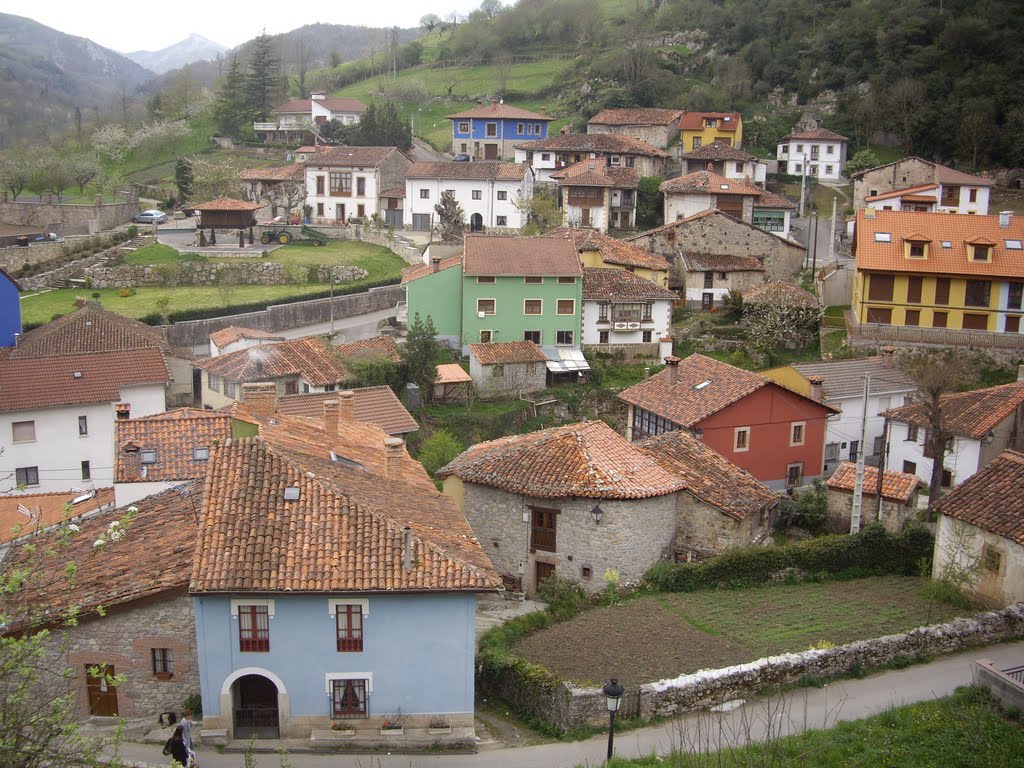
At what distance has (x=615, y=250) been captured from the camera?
5069 cm

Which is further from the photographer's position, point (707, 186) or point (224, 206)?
point (224, 206)

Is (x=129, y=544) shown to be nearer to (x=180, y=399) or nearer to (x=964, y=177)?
(x=180, y=399)

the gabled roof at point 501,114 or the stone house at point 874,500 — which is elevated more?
the gabled roof at point 501,114

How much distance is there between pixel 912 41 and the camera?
278 ft

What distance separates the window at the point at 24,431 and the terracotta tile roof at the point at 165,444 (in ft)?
30.3

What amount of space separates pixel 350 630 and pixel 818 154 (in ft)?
221

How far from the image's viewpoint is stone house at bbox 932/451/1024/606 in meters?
20.5

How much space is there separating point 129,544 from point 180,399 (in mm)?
24010

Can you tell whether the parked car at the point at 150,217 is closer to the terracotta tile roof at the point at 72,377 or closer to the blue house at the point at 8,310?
the blue house at the point at 8,310

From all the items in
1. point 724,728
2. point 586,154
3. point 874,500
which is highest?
point 586,154

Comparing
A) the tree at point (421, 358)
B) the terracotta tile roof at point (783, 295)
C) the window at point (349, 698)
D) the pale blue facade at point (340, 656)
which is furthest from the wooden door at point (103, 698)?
the terracotta tile roof at point (783, 295)

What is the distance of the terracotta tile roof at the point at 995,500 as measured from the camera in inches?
809

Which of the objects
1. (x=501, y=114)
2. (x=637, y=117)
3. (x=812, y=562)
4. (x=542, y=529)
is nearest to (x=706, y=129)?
(x=637, y=117)

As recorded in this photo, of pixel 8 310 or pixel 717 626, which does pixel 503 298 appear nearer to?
pixel 8 310
